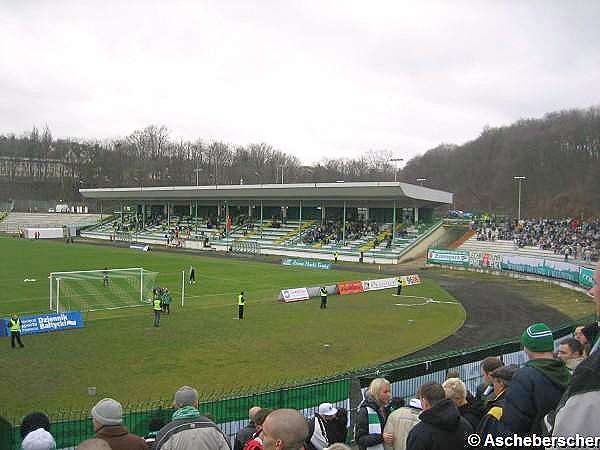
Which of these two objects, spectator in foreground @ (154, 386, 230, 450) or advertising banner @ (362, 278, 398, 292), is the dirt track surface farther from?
spectator in foreground @ (154, 386, 230, 450)

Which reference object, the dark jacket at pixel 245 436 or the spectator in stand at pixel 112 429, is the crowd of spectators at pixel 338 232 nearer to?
the dark jacket at pixel 245 436

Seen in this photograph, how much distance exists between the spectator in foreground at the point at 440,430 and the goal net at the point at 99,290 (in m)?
25.8

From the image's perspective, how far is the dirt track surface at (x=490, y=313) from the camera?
22750 mm

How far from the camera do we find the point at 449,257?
54312mm

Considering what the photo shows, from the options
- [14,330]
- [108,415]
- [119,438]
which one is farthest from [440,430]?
[14,330]

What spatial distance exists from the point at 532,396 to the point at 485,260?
49.9 meters

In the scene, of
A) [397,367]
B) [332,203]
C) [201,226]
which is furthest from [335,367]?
[201,226]

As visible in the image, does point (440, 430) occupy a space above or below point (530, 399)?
below

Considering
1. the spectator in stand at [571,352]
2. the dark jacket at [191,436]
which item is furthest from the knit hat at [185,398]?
the spectator in stand at [571,352]

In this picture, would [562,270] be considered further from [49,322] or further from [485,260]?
[49,322]

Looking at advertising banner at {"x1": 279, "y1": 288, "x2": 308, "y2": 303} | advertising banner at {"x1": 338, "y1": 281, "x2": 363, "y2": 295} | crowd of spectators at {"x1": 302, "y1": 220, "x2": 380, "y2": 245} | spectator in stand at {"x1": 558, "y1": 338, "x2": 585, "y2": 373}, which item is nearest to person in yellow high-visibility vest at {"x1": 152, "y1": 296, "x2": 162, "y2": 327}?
advertising banner at {"x1": 279, "y1": 288, "x2": 308, "y2": 303}

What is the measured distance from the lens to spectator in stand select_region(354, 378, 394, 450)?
18.5ft

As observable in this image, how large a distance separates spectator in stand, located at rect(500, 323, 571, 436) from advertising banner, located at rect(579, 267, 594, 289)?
121 feet

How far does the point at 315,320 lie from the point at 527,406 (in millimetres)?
23186
